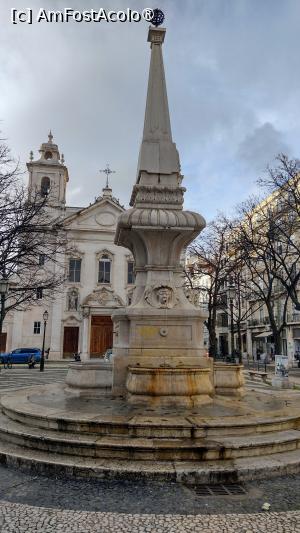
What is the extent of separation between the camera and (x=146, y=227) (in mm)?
8703

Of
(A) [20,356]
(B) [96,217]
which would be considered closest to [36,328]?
(A) [20,356]

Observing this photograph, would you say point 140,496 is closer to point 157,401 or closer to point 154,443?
point 154,443

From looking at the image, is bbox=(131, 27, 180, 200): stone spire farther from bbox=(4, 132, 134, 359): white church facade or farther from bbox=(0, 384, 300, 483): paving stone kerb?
bbox=(4, 132, 134, 359): white church facade

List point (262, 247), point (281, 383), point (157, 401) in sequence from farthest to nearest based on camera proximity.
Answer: point (262, 247) < point (281, 383) < point (157, 401)

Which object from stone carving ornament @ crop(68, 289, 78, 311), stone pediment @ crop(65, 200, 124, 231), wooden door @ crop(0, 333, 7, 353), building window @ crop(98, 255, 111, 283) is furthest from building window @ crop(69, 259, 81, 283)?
wooden door @ crop(0, 333, 7, 353)

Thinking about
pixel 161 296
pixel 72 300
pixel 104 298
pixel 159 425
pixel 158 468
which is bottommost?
pixel 158 468

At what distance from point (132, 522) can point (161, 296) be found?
5.45m

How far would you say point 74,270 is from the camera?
128ft

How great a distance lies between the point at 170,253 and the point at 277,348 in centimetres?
1230

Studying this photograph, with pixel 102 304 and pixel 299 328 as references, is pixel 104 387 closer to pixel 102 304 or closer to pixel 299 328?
pixel 102 304

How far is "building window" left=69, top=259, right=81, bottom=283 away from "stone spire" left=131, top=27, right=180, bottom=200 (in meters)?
29.5

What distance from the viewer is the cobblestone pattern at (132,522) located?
3.37 metres

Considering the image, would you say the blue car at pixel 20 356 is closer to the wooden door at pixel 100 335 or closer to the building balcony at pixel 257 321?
the wooden door at pixel 100 335

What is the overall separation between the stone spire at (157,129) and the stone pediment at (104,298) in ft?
93.9
